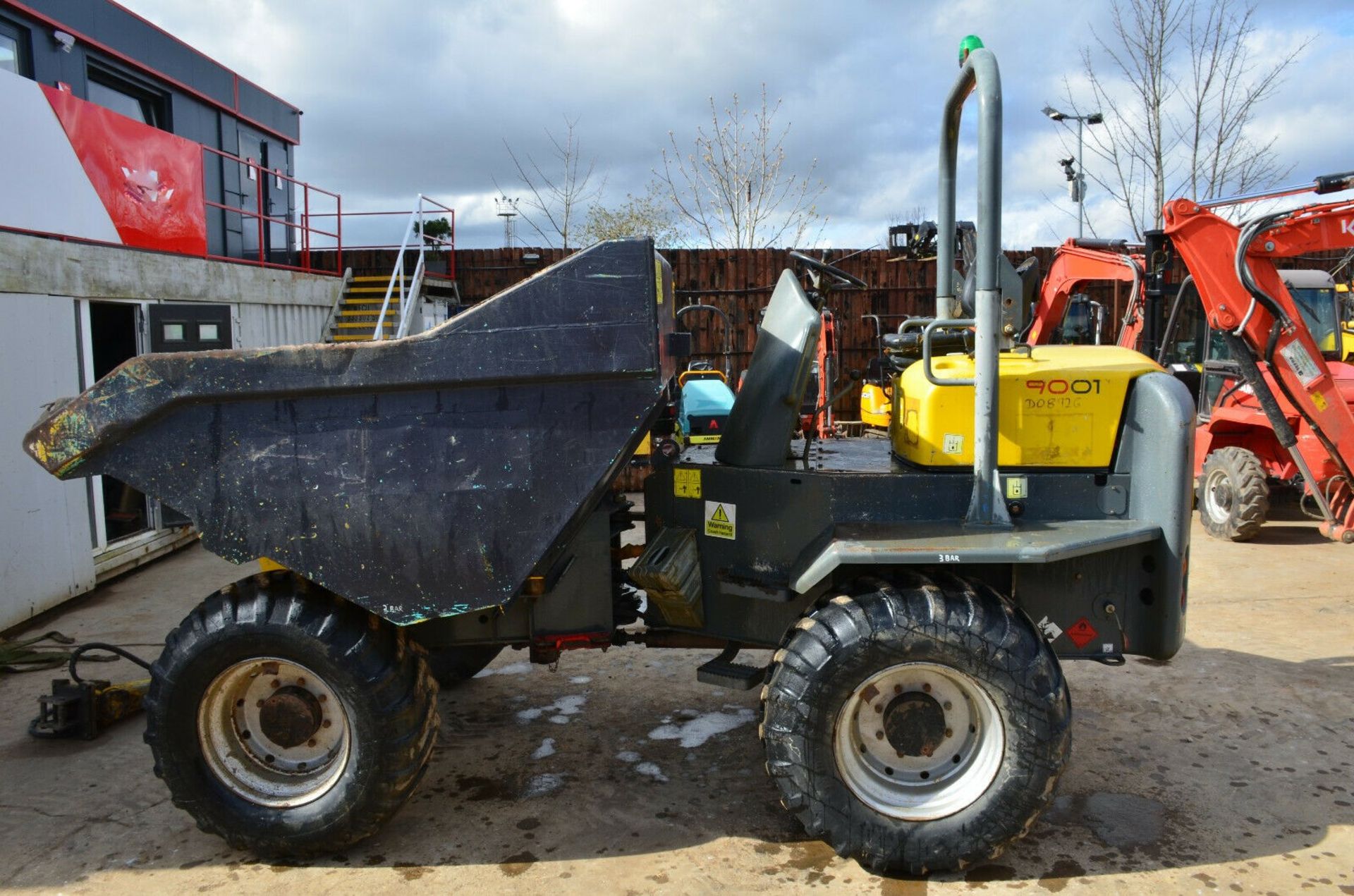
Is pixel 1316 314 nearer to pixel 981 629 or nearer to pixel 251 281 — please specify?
pixel 981 629

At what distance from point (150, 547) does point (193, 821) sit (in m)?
5.54

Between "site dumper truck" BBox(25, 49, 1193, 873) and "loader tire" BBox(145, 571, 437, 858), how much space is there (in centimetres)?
1

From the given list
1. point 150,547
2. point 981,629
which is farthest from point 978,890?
point 150,547

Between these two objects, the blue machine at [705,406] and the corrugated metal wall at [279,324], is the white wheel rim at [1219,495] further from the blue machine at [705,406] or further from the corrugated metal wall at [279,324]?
the corrugated metal wall at [279,324]

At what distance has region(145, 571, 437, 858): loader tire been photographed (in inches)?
140

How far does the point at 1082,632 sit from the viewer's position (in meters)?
3.79

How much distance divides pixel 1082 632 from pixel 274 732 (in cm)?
309

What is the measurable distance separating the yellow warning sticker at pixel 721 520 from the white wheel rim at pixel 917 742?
0.83m

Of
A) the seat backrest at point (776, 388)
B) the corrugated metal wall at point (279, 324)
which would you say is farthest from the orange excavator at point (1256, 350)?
the corrugated metal wall at point (279, 324)

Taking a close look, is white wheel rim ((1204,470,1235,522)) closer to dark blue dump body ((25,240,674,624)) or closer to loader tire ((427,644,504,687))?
loader tire ((427,644,504,687))

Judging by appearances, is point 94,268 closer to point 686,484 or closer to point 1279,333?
point 686,484

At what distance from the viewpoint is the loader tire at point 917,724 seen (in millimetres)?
3346

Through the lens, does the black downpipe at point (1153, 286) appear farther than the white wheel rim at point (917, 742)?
Yes

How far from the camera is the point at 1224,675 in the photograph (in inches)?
217
